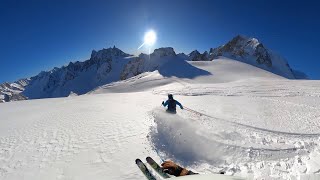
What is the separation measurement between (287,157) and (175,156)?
4.05 metres

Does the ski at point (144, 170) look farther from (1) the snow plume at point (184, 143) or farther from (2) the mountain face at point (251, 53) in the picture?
(2) the mountain face at point (251, 53)

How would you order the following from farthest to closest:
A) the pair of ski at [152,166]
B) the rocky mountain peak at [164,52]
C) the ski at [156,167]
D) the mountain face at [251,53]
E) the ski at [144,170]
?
the mountain face at [251,53] → the rocky mountain peak at [164,52] → the ski at [156,167] → the pair of ski at [152,166] → the ski at [144,170]

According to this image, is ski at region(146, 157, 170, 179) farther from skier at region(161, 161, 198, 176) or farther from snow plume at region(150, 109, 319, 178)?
snow plume at region(150, 109, 319, 178)

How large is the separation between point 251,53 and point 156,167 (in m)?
142

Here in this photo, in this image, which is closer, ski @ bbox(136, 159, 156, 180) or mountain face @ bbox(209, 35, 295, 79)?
ski @ bbox(136, 159, 156, 180)

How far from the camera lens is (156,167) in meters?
9.71

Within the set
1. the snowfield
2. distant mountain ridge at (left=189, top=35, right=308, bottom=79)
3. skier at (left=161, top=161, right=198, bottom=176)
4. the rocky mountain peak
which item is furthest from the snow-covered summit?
skier at (left=161, top=161, right=198, bottom=176)

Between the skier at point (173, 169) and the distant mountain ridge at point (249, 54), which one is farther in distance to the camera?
the distant mountain ridge at point (249, 54)

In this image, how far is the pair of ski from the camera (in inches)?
361

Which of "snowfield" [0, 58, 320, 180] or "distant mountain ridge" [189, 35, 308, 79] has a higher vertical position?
"distant mountain ridge" [189, 35, 308, 79]

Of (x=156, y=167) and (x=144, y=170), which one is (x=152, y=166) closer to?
(x=156, y=167)

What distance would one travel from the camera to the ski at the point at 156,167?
9367 millimetres

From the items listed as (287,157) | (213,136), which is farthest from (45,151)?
(287,157)

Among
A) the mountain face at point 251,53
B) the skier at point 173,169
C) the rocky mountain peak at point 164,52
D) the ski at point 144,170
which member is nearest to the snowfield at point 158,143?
the ski at point 144,170
